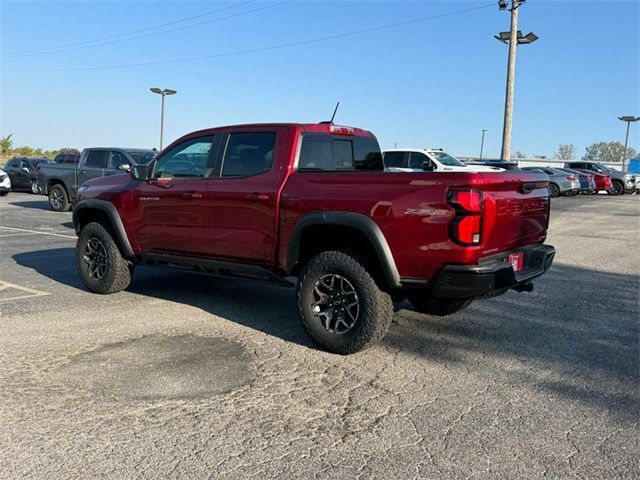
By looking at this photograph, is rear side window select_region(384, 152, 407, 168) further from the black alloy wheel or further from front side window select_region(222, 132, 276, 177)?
the black alloy wheel

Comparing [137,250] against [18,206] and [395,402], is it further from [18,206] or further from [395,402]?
[18,206]

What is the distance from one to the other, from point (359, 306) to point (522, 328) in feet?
6.28

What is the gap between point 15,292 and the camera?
691cm

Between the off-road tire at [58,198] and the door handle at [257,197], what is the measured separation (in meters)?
13.7

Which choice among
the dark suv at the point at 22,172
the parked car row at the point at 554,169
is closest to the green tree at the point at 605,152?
the parked car row at the point at 554,169

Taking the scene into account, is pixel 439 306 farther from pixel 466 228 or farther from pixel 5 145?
pixel 5 145

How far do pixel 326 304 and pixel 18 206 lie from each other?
58.5 ft

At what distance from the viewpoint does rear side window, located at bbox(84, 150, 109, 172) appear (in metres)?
15.8

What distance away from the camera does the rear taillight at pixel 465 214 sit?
417 cm

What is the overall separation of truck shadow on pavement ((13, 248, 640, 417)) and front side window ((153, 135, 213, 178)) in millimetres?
1286

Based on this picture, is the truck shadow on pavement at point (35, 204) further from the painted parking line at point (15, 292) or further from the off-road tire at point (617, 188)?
the off-road tire at point (617, 188)

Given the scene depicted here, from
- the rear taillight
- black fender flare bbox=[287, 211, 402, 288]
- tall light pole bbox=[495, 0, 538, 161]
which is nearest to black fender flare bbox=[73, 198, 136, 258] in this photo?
black fender flare bbox=[287, 211, 402, 288]

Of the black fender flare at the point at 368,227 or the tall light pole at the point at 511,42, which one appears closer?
the black fender flare at the point at 368,227

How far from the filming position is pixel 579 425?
11.7 ft
